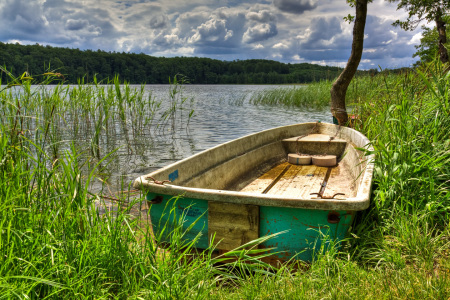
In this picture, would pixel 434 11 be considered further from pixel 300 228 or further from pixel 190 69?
pixel 190 69

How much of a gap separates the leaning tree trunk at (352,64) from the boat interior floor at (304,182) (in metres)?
2.14

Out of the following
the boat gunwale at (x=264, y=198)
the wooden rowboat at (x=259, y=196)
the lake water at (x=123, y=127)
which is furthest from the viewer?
the lake water at (x=123, y=127)

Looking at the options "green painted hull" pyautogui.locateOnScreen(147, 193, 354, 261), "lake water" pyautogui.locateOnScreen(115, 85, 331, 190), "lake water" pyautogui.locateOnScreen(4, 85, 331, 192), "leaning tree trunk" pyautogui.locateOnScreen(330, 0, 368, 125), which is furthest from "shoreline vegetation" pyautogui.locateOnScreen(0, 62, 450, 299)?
"leaning tree trunk" pyautogui.locateOnScreen(330, 0, 368, 125)

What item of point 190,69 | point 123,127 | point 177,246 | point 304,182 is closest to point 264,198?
point 177,246

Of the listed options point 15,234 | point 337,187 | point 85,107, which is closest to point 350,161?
point 337,187

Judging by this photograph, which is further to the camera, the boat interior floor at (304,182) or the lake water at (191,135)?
the lake water at (191,135)

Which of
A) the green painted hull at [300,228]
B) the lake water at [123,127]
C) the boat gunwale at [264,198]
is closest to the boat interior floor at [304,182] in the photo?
the green painted hull at [300,228]

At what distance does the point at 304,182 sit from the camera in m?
4.50

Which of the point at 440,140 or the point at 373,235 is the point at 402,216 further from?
the point at 440,140

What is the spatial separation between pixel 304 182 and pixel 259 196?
207 cm

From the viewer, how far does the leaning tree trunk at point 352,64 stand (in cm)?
666

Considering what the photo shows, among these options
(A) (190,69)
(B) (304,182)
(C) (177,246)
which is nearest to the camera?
(C) (177,246)

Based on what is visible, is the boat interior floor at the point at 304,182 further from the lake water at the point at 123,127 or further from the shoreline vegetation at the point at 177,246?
the lake water at the point at 123,127

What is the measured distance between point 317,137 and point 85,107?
4577 millimetres
